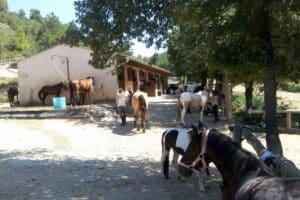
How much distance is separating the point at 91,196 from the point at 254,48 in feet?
14.1

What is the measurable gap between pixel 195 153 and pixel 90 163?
7157 millimetres

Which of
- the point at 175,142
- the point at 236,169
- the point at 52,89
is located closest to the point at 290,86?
the point at 52,89

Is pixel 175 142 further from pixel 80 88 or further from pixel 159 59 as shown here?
pixel 159 59

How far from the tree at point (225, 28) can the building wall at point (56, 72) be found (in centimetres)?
2109

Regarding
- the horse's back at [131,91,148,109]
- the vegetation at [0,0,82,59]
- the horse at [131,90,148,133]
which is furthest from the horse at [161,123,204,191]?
the vegetation at [0,0,82,59]

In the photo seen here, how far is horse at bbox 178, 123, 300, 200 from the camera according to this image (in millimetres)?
4340

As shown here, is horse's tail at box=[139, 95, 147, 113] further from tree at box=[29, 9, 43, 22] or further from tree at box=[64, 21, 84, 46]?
tree at box=[29, 9, 43, 22]

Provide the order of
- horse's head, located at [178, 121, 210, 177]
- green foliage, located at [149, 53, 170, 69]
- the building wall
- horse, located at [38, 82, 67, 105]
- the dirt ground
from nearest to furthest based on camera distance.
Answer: horse's head, located at [178, 121, 210, 177]
the dirt ground
green foliage, located at [149, 53, 170, 69]
horse, located at [38, 82, 67, 105]
the building wall

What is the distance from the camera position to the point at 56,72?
111ft

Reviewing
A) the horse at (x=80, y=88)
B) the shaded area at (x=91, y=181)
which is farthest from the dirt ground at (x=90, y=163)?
the horse at (x=80, y=88)

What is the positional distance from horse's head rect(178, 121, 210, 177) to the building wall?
993 inches

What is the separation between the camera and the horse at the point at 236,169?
4.34 metres

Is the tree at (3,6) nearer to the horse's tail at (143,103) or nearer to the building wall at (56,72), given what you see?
the building wall at (56,72)

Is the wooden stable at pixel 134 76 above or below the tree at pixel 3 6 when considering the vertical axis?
below
